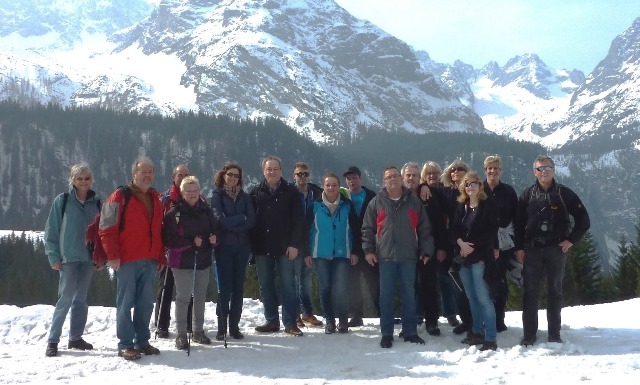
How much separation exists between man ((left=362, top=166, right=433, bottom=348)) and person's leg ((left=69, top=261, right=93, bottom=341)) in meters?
4.05

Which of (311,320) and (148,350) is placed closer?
(148,350)

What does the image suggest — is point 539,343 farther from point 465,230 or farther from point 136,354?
point 136,354

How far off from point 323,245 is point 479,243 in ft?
8.04

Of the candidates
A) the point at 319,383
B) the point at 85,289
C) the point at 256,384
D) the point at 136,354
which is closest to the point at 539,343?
the point at 319,383

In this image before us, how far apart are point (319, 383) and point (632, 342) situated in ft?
14.9

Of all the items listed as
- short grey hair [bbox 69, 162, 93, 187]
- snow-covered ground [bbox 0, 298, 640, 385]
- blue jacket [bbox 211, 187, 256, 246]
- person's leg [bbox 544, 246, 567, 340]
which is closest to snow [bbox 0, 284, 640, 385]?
snow-covered ground [bbox 0, 298, 640, 385]

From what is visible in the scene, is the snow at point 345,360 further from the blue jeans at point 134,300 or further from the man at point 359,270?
the man at point 359,270

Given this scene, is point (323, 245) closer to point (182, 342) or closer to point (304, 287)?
point (304, 287)

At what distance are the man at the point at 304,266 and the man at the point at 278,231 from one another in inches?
11.7

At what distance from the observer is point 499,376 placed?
7.33m

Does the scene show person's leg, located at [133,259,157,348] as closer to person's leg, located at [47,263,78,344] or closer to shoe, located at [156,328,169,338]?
person's leg, located at [47,263,78,344]

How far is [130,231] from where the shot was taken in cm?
854

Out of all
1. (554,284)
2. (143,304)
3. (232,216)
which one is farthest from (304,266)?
(554,284)

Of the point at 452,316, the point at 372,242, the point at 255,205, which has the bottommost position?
the point at 452,316
